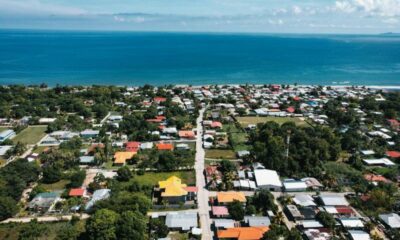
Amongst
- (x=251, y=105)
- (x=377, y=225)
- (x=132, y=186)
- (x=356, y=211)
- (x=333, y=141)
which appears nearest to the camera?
(x=377, y=225)

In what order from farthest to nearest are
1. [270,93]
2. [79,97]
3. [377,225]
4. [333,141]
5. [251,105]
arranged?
[270,93] → [79,97] → [251,105] → [333,141] → [377,225]

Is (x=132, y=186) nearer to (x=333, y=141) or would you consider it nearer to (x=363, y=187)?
(x=363, y=187)

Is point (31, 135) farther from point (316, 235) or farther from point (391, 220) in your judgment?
point (391, 220)

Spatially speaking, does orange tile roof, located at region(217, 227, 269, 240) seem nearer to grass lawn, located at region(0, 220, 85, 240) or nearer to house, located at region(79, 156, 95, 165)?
grass lawn, located at region(0, 220, 85, 240)

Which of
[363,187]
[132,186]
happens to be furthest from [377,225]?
[132,186]

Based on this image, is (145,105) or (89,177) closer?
(89,177)

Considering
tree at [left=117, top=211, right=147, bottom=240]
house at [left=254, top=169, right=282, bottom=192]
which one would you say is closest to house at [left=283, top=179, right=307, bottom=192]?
house at [left=254, top=169, right=282, bottom=192]
